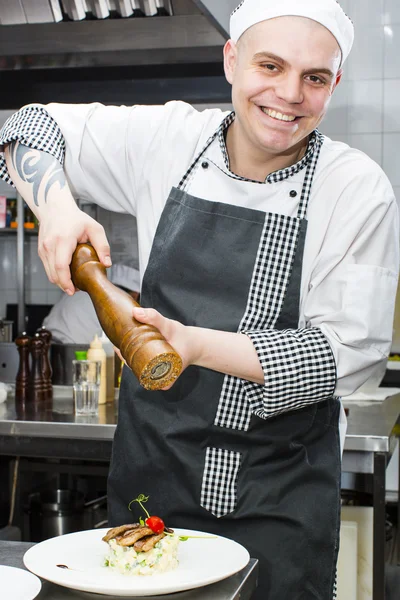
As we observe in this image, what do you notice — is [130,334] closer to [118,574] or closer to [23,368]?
[118,574]

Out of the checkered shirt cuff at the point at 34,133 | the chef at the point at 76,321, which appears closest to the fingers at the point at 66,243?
the checkered shirt cuff at the point at 34,133

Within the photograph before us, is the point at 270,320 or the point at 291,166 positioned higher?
the point at 291,166

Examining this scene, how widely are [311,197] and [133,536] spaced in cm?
69

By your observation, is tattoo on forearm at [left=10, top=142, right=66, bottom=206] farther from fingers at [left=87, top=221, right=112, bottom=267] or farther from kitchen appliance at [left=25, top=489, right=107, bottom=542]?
kitchen appliance at [left=25, top=489, right=107, bottom=542]

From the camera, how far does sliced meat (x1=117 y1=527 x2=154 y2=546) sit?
99cm

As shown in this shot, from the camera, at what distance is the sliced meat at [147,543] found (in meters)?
0.97

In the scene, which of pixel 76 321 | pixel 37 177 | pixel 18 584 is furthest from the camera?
pixel 76 321

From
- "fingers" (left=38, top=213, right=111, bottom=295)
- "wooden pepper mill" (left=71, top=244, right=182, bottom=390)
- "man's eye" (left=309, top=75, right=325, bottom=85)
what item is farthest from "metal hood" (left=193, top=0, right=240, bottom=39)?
"wooden pepper mill" (left=71, top=244, right=182, bottom=390)

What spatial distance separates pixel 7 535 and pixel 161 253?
5.72 feet

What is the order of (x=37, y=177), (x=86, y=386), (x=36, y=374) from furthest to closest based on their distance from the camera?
1. (x=36, y=374)
2. (x=86, y=386)
3. (x=37, y=177)

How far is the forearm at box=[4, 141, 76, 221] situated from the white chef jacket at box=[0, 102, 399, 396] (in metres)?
0.12

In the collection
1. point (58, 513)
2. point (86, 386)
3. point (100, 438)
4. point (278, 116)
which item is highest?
point (278, 116)

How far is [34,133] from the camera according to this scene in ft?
4.69

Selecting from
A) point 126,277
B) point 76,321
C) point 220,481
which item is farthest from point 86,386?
point 126,277
